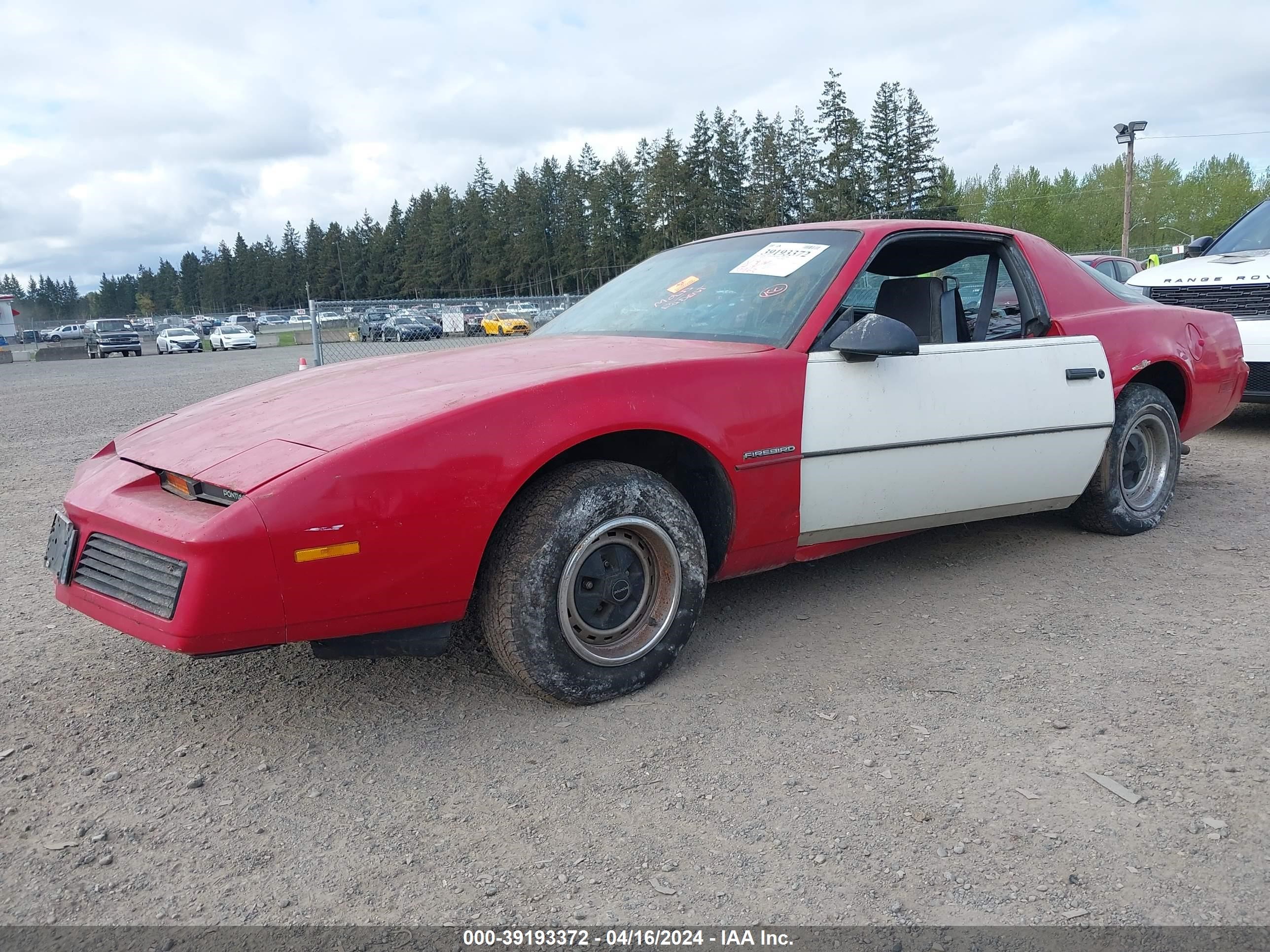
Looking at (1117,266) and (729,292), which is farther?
(1117,266)

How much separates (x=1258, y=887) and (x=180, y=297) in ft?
562

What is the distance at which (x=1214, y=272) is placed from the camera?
6.99 m

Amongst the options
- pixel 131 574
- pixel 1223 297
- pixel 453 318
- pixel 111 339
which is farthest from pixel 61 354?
pixel 131 574

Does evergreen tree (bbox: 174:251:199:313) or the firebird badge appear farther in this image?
evergreen tree (bbox: 174:251:199:313)

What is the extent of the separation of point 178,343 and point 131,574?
4127cm

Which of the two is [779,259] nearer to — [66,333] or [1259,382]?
[1259,382]

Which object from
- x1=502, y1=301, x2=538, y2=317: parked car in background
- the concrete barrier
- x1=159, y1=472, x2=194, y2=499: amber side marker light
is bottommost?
the concrete barrier

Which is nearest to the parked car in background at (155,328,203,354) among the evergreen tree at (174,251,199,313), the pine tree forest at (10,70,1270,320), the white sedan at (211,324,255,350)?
the white sedan at (211,324,255,350)

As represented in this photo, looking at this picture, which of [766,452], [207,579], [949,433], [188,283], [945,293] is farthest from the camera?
[188,283]

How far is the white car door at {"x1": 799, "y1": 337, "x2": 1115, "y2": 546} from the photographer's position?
3180 millimetres

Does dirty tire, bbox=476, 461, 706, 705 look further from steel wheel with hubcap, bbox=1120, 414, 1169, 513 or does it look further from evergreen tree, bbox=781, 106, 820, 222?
evergreen tree, bbox=781, 106, 820, 222

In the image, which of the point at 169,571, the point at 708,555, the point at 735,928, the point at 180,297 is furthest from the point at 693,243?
the point at 180,297

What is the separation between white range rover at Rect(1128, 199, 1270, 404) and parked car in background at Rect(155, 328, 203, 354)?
38.3 metres

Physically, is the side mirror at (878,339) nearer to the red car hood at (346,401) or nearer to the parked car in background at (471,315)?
the red car hood at (346,401)
